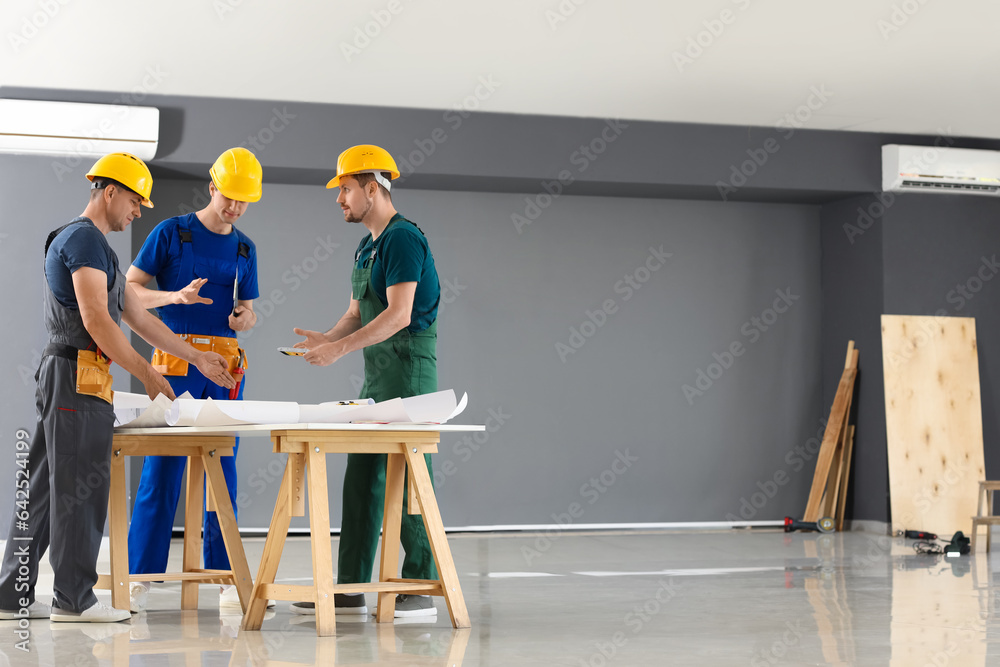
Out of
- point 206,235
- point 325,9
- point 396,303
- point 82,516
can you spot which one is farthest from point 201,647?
point 325,9

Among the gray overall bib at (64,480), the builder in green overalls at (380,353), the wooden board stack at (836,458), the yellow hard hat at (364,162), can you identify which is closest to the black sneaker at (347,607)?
the builder in green overalls at (380,353)

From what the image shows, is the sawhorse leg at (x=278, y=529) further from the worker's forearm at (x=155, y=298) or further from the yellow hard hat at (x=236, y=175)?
the yellow hard hat at (x=236, y=175)

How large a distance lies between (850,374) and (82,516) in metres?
5.41

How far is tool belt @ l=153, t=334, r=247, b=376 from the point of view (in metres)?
3.59

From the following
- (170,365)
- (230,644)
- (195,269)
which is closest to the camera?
(230,644)

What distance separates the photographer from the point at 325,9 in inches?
183

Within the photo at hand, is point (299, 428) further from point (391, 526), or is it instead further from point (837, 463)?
point (837, 463)

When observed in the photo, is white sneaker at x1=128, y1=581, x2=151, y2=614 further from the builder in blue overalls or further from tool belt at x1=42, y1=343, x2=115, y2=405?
tool belt at x1=42, y1=343, x2=115, y2=405

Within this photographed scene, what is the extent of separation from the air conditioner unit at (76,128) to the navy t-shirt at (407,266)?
3102 mm

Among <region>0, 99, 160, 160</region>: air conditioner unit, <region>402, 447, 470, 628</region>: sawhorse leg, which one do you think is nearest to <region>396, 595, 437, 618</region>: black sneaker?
<region>402, 447, 470, 628</region>: sawhorse leg

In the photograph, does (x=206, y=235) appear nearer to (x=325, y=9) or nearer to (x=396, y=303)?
(x=396, y=303)

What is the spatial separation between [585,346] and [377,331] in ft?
12.8

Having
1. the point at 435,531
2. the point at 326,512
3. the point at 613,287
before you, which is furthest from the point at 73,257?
the point at 613,287

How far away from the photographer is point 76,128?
18.7 feet
